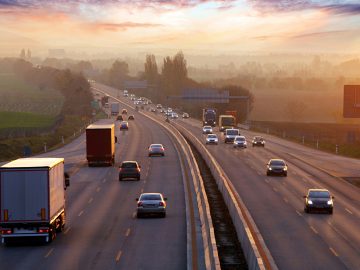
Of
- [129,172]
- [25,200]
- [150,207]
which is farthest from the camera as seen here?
[129,172]

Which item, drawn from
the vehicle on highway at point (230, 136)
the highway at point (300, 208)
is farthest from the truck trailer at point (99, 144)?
the vehicle on highway at point (230, 136)

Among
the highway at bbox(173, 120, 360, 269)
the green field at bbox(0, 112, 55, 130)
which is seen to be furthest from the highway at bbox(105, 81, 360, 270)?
the green field at bbox(0, 112, 55, 130)

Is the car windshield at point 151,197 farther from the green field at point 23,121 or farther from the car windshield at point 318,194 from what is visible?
the green field at point 23,121

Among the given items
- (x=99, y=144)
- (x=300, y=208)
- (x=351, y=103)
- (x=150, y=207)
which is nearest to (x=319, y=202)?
(x=300, y=208)

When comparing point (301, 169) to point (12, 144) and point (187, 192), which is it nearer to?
point (187, 192)

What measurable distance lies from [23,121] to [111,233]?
10461cm

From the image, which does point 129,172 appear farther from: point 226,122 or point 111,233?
point 226,122

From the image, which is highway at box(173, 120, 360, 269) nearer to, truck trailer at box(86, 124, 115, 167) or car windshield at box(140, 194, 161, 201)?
car windshield at box(140, 194, 161, 201)

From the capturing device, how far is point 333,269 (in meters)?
24.3

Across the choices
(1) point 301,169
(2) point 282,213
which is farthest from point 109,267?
(1) point 301,169

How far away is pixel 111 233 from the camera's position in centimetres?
3134

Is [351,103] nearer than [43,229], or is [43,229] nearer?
[43,229]

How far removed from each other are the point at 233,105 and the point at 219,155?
114 metres

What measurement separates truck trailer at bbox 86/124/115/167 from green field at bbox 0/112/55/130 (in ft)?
187
